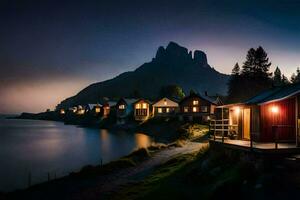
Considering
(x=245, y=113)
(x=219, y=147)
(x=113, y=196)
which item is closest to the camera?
(x=113, y=196)

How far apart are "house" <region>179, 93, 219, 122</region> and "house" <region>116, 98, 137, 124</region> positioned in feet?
102

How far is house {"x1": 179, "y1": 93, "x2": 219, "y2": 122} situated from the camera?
83.6 meters

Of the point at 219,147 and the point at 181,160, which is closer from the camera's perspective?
the point at 219,147

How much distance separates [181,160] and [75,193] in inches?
416

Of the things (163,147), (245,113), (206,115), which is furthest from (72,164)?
(206,115)

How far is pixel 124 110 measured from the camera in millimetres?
115500

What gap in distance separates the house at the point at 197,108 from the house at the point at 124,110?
31082 millimetres

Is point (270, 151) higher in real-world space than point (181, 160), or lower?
higher

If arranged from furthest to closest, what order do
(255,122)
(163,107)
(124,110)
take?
(124,110)
(163,107)
(255,122)

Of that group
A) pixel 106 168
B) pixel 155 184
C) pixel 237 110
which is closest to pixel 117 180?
pixel 155 184

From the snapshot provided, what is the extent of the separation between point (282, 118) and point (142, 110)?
273 ft

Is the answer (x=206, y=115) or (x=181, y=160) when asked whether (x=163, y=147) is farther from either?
(x=206, y=115)

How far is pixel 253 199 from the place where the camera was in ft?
44.6

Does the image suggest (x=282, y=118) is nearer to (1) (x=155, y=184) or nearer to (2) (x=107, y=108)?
(1) (x=155, y=184)
